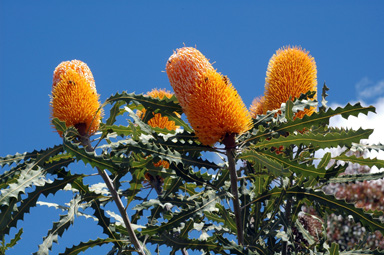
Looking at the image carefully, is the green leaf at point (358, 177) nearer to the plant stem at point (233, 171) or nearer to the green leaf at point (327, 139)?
the green leaf at point (327, 139)

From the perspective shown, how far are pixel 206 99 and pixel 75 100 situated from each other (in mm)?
1224

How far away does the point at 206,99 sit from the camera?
304 cm

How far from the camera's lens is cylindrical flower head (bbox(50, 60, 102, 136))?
12.0ft

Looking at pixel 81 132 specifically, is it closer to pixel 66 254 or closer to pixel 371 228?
pixel 66 254

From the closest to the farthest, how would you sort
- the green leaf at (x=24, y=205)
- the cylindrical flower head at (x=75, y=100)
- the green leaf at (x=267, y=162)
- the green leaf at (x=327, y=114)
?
the green leaf at (x=267, y=162) < the green leaf at (x=327, y=114) < the green leaf at (x=24, y=205) < the cylindrical flower head at (x=75, y=100)

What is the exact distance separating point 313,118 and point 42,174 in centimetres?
216

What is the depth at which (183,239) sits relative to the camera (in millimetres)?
3543

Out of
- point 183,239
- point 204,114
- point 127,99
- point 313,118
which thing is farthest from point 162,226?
point 313,118

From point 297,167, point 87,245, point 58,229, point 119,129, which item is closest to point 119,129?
point 119,129

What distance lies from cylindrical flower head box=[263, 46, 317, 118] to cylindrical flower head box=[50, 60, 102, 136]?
160 cm

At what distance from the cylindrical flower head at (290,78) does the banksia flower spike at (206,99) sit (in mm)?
991

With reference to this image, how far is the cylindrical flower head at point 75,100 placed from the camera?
3.65 metres

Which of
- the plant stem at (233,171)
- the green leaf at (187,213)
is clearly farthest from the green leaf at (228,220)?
the green leaf at (187,213)

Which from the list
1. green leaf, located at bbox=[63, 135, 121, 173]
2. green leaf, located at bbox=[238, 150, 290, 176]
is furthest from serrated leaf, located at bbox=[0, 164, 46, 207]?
green leaf, located at bbox=[238, 150, 290, 176]
